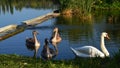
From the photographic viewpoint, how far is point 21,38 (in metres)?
25.5

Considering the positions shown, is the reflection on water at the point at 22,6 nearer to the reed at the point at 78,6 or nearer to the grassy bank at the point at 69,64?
the reed at the point at 78,6

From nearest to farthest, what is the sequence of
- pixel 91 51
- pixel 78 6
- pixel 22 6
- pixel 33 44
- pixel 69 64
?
pixel 69 64, pixel 91 51, pixel 33 44, pixel 78 6, pixel 22 6

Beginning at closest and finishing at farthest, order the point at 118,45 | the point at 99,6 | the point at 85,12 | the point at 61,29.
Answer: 1. the point at 118,45
2. the point at 61,29
3. the point at 85,12
4. the point at 99,6

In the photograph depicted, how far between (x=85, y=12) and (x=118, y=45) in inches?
829

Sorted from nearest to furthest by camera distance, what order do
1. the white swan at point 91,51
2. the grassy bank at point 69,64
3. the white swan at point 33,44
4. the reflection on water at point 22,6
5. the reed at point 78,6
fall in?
1. the grassy bank at point 69,64
2. the white swan at point 91,51
3. the white swan at point 33,44
4. the reed at point 78,6
5. the reflection on water at point 22,6

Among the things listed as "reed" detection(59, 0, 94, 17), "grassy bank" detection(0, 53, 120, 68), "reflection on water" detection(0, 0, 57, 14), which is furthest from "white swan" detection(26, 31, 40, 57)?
"reflection on water" detection(0, 0, 57, 14)

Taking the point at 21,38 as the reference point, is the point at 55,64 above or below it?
above

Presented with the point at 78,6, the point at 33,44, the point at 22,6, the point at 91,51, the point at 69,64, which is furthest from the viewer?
the point at 22,6

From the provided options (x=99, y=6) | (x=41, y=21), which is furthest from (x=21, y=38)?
(x=99, y=6)

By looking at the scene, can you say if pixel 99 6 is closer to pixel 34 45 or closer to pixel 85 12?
pixel 85 12

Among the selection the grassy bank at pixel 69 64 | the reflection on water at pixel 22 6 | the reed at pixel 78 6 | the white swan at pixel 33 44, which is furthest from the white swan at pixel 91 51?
the reflection on water at pixel 22 6

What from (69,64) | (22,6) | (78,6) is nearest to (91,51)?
(69,64)

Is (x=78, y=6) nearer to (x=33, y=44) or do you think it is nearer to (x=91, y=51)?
(x=33, y=44)

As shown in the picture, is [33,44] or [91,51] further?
[33,44]
